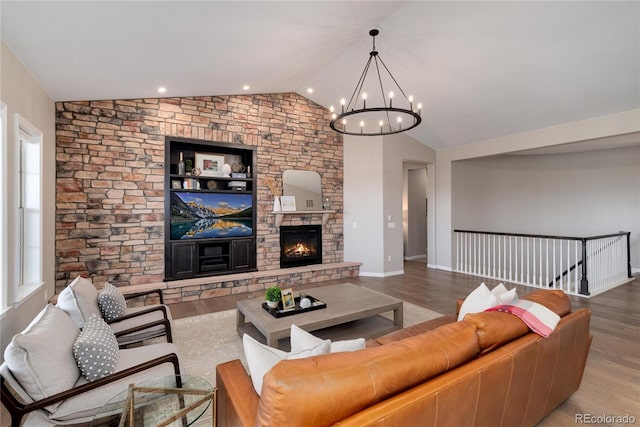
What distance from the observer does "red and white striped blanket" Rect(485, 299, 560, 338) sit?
1.72 m

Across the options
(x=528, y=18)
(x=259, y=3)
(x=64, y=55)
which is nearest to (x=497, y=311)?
(x=259, y=3)

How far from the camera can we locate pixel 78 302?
2408 mm

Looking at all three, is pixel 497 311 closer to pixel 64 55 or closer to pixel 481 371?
pixel 481 371

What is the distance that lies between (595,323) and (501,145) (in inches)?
142

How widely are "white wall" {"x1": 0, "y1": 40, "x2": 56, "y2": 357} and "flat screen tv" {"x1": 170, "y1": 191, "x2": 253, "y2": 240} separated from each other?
5.08 ft

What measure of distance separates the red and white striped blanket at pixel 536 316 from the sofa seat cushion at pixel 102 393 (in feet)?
7.06

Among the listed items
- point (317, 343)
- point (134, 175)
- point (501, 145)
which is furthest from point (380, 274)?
point (317, 343)

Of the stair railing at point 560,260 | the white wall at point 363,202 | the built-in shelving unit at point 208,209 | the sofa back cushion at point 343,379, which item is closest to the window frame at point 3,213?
the built-in shelving unit at point 208,209

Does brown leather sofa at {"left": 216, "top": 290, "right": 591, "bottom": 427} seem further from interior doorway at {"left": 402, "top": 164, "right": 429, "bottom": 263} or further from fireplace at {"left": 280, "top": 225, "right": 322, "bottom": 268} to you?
interior doorway at {"left": 402, "top": 164, "right": 429, "bottom": 263}

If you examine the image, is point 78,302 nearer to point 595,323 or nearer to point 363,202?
point 363,202

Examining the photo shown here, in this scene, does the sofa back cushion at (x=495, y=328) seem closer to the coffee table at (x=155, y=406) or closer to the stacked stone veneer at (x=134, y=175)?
the coffee table at (x=155, y=406)

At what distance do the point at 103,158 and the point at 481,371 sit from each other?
5.33 m

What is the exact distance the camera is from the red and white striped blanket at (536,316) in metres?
1.72

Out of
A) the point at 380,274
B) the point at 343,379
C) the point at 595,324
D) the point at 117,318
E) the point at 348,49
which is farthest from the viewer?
the point at 380,274
